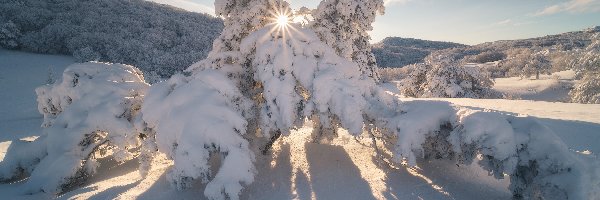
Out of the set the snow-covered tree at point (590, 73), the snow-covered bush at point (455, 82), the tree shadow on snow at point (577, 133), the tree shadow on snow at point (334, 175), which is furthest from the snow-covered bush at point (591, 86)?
the tree shadow on snow at point (334, 175)

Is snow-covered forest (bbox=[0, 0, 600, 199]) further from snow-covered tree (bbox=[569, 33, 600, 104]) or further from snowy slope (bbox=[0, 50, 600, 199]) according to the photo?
snow-covered tree (bbox=[569, 33, 600, 104])

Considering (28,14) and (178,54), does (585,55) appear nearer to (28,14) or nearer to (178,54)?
(178,54)

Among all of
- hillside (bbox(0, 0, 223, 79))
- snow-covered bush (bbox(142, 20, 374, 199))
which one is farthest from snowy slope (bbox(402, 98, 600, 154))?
hillside (bbox(0, 0, 223, 79))

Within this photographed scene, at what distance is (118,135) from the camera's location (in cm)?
919

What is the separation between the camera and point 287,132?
7477 mm

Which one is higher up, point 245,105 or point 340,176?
point 245,105

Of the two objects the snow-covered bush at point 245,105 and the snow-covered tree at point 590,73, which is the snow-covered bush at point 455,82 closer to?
the snow-covered tree at point 590,73

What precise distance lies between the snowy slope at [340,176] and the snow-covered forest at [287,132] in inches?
1.7

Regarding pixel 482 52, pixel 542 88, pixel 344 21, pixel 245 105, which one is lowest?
pixel 542 88

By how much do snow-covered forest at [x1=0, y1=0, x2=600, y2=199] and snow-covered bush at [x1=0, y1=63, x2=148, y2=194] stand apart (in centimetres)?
3

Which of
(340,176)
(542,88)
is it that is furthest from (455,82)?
(340,176)

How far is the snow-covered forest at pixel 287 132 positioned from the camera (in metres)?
6.36

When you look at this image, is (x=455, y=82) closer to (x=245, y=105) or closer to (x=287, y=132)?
(x=245, y=105)

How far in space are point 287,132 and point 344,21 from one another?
294cm
